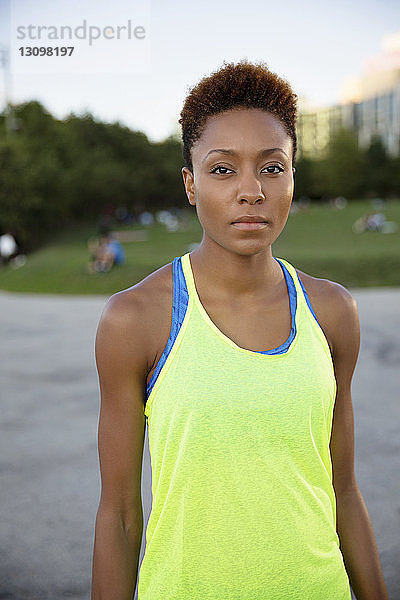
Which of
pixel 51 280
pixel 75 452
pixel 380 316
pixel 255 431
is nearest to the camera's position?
pixel 255 431

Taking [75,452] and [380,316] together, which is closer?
[75,452]

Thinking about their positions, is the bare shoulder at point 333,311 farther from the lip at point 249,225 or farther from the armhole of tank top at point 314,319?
the lip at point 249,225

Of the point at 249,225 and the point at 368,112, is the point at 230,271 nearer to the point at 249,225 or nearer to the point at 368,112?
the point at 249,225

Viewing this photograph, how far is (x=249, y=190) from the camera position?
1.41 m

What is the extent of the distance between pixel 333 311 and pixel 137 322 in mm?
501

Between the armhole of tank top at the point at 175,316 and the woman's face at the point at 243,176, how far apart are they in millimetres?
139

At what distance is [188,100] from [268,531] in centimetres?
103

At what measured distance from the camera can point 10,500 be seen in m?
4.48

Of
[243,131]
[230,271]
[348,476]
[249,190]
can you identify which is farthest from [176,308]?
[348,476]

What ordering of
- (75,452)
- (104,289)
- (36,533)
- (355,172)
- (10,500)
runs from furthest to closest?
(355,172), (104,289), (75,452), (10,500), (36,533)

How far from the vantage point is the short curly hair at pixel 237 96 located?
1454 millimetres

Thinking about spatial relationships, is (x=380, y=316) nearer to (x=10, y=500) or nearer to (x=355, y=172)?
(x=10, y=500)

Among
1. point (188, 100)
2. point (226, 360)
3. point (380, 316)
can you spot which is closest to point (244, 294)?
point (226, 360)

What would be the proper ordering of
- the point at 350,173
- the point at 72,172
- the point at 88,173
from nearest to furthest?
the point at 72,172
the point at 88,173
the point at 350,173
